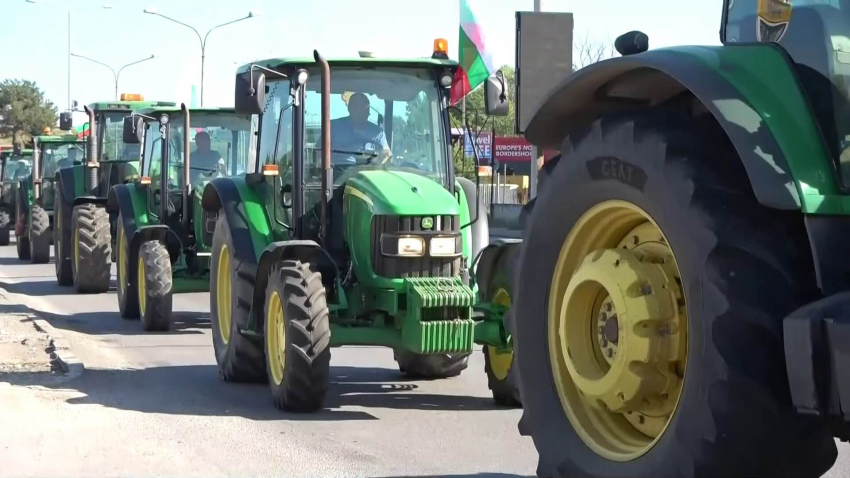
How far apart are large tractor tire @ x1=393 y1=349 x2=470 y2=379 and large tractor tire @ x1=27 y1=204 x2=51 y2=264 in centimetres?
1513

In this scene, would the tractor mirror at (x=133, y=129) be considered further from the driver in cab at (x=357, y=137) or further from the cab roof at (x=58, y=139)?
the cab roof at (x=58, y=139)

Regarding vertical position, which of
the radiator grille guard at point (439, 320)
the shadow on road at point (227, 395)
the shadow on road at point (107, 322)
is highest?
the radiator grille guard at point (439, 320)

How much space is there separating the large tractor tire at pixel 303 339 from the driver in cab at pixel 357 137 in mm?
1142

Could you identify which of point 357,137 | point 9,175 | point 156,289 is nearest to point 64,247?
point 156,289

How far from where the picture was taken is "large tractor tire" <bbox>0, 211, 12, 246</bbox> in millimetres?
29922

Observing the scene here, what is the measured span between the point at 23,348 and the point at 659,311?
8461 mm

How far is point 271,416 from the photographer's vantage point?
7.93 meters

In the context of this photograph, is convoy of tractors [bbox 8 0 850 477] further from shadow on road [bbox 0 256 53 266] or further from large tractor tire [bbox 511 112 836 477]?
shadow on road [bbox 0 256 53 266]

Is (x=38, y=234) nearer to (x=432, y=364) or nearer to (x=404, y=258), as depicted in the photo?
(x=432, y=364)

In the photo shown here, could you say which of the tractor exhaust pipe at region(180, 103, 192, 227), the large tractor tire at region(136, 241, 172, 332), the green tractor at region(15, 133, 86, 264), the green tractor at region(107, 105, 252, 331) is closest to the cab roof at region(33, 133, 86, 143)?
the green tractor at region(15, 133, 86, 264)

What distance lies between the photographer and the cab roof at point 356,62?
902cm

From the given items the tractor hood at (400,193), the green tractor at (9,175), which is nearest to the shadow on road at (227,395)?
the tractor hood at (400,193)

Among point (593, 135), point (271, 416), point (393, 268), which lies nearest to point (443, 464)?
point (271, 416)

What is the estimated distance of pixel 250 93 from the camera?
28.7 feet
